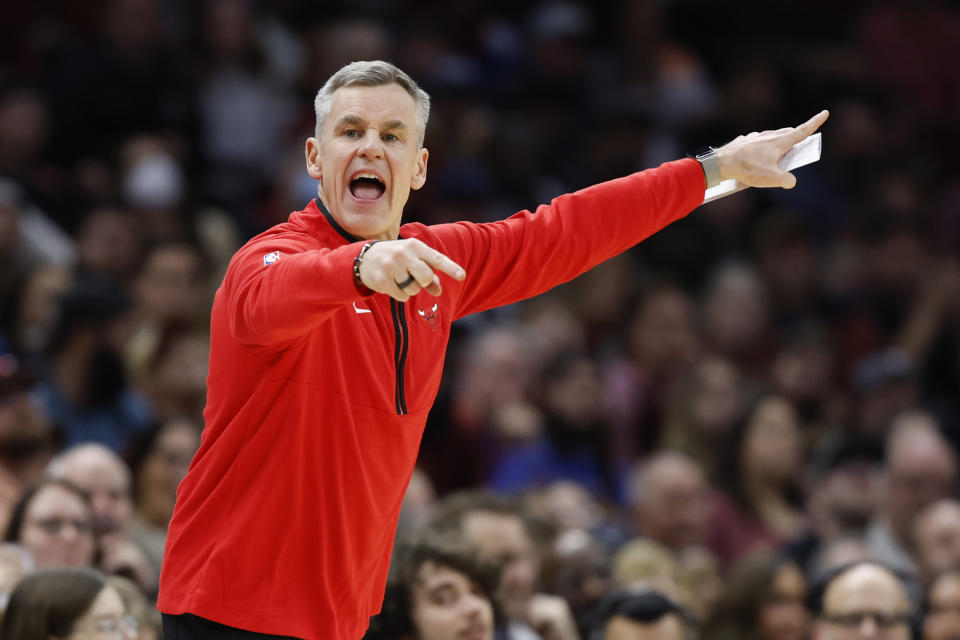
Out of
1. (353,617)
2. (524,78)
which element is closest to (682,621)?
(353,617)

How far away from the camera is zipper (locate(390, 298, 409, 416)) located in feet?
10.8

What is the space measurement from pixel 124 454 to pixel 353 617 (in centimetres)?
362

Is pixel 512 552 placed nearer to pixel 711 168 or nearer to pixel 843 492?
pixel 711 168

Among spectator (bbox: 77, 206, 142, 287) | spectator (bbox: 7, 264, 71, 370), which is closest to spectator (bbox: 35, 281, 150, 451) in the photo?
spectator (bbox: 7, 264, 71, 370)

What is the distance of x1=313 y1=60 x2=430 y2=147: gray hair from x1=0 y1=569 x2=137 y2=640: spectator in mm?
1646

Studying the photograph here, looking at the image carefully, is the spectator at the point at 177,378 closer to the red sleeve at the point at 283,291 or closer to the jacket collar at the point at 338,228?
the jacket collar at the point at 338,228

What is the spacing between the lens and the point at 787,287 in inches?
381

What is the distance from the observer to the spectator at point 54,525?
5.09 m

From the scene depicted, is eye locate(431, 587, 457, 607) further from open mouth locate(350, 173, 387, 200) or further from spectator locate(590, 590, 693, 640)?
open mouth locate(350, 173, 387, 200)

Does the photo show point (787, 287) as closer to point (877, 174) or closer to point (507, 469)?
point (877, 174)

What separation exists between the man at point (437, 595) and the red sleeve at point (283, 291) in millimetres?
1970

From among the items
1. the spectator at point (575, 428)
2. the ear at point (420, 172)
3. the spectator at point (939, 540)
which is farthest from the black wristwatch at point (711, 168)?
the spectator at point (575, 428)

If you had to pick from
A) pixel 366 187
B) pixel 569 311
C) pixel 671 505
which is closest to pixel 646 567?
pixel 671 505

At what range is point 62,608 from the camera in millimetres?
4172
